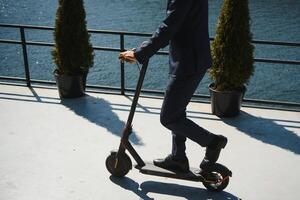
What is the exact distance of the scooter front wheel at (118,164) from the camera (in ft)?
13.7

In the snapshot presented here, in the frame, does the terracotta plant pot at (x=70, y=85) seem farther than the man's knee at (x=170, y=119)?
Yes

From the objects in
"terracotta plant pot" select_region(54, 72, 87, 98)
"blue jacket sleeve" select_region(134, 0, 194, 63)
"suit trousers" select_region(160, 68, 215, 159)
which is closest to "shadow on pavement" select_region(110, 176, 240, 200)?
"suit trousers" select_region(160, 68, 215, 159)

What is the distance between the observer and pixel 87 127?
18.0 ft

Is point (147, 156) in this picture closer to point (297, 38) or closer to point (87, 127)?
point (87, 127)

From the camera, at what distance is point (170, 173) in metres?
3.99

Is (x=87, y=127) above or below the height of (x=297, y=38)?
above

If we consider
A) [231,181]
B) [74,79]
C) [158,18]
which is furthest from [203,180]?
[158,18]

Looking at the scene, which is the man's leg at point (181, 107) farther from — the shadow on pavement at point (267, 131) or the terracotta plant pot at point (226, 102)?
the terracotta plant pot at point (226, 102)

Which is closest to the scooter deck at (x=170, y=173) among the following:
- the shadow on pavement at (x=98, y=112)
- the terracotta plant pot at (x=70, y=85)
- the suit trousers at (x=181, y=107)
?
the suit trousers at (x=181, y=107)

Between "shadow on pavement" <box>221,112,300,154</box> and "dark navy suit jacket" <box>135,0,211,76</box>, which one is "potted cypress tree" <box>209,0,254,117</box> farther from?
"dark navy suit jacket" <box>135,0,211,76</box>

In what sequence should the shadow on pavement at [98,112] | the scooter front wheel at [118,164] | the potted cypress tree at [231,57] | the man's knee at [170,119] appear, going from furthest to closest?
the potted cypress tree at [231,57] → the shadow on pavement at [98,112] → the scooter front wheel at [118,164] → the man's knee at [170,119]

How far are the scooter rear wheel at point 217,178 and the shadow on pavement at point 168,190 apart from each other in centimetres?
9

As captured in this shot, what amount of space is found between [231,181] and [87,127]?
80.1 inches

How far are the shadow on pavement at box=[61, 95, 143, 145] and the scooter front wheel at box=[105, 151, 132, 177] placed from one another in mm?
849
